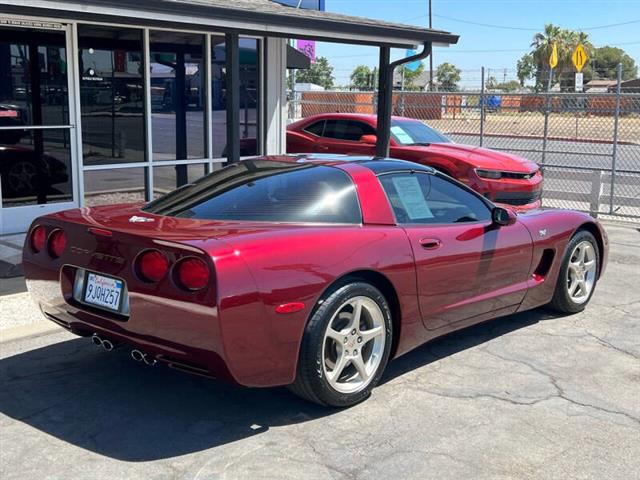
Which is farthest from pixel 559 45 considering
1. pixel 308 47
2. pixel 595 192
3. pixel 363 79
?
pixel 595 192

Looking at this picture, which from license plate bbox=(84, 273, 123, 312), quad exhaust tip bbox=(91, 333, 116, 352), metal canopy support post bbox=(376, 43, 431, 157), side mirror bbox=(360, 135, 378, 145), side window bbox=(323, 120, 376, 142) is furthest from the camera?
side window bbox=(323, 120, 376, 142)

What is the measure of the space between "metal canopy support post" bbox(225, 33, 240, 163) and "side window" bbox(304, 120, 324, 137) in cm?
436

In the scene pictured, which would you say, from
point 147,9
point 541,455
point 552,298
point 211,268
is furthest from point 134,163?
point 541,455

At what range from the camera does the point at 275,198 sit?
439cm

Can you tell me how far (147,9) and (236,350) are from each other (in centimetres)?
405

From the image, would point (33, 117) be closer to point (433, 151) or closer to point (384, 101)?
point (384, 101)

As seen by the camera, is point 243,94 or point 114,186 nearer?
point 114,186

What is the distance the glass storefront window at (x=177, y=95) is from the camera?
9.38m

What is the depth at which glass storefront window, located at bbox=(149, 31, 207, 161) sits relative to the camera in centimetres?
938

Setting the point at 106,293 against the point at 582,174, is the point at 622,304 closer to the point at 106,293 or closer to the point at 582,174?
the point at 106,293

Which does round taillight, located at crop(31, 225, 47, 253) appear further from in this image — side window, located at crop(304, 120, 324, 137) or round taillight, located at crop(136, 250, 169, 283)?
side window, located at crop(304, 120, 324, 137)

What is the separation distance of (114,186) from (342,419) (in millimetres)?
6146

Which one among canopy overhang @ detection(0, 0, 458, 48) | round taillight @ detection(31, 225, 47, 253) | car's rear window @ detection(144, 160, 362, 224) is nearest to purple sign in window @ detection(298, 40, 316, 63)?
canopy overhang @ detection(0, 0, 458, 48)

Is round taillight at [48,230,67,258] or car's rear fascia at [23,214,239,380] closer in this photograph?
car's rear fascia at [23,214,239,380]
